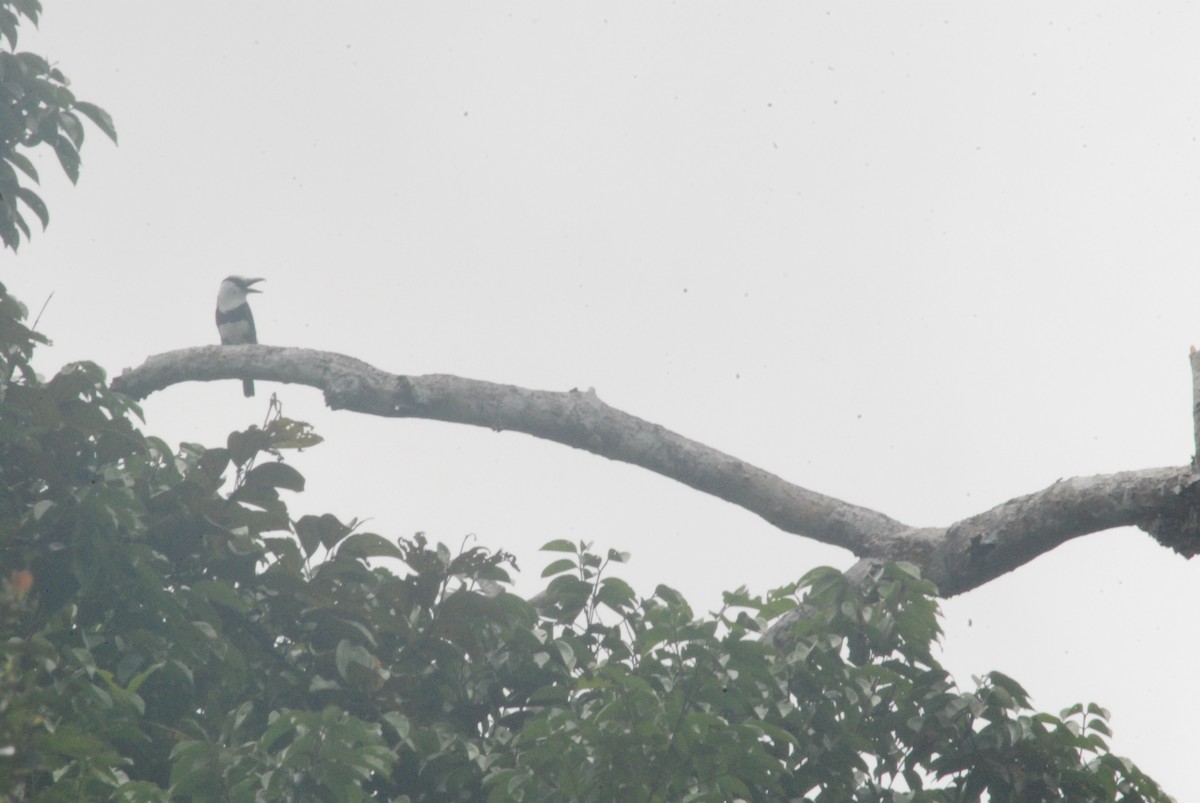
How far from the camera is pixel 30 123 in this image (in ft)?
19.8

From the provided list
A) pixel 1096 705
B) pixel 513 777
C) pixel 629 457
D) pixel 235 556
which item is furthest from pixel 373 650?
pixel 1096 705

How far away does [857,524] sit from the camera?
573 cm

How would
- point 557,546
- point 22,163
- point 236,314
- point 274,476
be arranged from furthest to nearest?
point 236,314, point 22,163, point 274,476, point 557,546

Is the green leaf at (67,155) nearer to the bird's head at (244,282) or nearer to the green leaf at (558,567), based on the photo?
the green leaf at (558,567)

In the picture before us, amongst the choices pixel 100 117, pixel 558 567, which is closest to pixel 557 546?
pixel 558 567

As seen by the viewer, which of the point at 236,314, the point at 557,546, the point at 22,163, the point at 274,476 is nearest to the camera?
the point at 557,546

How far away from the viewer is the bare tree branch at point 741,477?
4.29 m

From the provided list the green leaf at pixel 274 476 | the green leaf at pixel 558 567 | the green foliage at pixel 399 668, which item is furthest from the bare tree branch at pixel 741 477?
the green leaf at pixel 274 476

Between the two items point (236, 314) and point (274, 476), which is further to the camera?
point (236, 314)

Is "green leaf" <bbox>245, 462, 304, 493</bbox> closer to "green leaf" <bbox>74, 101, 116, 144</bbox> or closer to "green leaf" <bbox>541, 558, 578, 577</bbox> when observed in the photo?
"green leaf" <bbox>541, 558, 578, 577</bbox>

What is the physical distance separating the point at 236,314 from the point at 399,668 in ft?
32.6

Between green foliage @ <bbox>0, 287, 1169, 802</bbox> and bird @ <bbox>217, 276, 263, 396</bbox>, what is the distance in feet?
28.6

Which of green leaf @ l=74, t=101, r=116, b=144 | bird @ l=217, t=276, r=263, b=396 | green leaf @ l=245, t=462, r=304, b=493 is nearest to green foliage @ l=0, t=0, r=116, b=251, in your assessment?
green leaf @ l=74, t=101, r=116, b=144

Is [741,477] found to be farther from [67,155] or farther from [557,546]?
[67,155]
